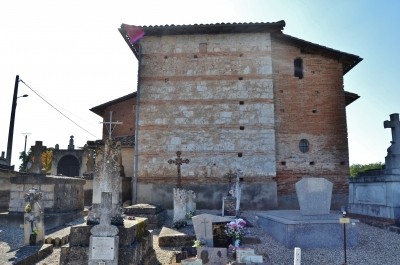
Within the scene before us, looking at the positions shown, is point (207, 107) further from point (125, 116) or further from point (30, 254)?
point (30, 254)

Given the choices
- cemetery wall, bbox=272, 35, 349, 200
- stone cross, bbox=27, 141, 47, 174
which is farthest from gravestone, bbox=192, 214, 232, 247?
cemetery wall, bbox=272, 35, 349, 200

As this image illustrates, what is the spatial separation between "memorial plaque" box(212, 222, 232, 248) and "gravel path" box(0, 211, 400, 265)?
717 millimetres

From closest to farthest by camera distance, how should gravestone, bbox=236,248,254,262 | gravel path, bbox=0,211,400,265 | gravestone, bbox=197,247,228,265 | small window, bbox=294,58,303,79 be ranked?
1. gravestone, bbox=236,248,254,262
2. gravestone, bbox=197,247,228,265
3. gravel path, bbox=0,211,400,265
4. small window, bbox=294,58,303,79

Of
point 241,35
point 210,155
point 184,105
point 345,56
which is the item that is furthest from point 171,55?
point 345,56

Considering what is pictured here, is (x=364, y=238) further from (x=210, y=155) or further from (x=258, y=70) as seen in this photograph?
(x=258, y=70)

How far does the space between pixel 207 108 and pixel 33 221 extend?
384 inches

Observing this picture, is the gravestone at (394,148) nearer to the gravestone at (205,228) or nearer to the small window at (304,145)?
the small window at (304,145)

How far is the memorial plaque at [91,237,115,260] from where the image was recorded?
4.83 m

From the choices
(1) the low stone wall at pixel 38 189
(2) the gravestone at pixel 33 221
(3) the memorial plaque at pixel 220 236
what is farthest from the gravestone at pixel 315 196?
(1) the low stone wall at pixel 38 189

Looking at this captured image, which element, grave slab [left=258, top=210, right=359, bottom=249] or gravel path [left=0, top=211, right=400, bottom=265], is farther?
grave slab [left=258, top=210, right=359, bottom=249]

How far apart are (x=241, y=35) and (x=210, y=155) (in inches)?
258

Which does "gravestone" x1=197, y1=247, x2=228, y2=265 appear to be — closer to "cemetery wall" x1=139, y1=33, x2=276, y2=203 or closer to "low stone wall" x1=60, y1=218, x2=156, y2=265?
"low stone wall" x1=60, y1=218, x2=156, y2=265

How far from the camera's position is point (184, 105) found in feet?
50.6

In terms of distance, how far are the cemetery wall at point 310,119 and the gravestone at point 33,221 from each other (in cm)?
1091
